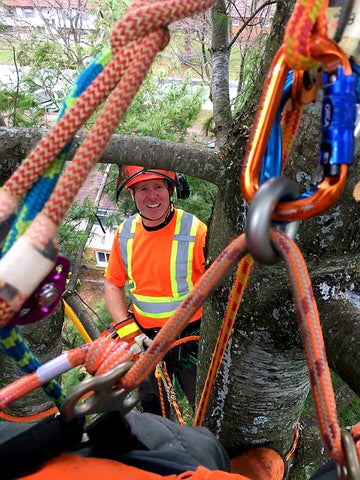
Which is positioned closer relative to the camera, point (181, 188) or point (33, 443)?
point (33, 443)

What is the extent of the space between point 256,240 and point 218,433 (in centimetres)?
97

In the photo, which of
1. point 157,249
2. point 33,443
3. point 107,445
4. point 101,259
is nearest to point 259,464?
point 107,445

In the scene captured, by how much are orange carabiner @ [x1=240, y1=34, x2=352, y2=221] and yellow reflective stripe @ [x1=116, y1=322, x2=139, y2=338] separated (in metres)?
1.72

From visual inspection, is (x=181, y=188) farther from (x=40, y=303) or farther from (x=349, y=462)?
(x=349, y=462)

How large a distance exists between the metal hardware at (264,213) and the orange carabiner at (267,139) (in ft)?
0.05

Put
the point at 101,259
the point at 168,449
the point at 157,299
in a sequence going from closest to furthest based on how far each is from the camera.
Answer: the point at 168,449 → the point at 157,299 → the point at 101,259

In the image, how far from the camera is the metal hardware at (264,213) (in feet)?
1.37

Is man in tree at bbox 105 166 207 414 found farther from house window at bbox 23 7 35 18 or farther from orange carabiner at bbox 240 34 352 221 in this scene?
house window at bbox 23 7 35 18

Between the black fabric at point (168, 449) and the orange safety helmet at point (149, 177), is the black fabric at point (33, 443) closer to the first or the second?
the black fabric at point (168, 449)

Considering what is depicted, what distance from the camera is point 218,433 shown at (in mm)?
1216

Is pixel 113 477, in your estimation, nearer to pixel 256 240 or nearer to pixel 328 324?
pixel 256 240

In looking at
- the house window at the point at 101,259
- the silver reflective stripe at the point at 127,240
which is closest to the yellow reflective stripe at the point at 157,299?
the silver reflective stripe at the point at 127,240

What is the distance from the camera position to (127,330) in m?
2.08

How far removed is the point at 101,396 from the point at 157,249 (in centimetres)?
139
